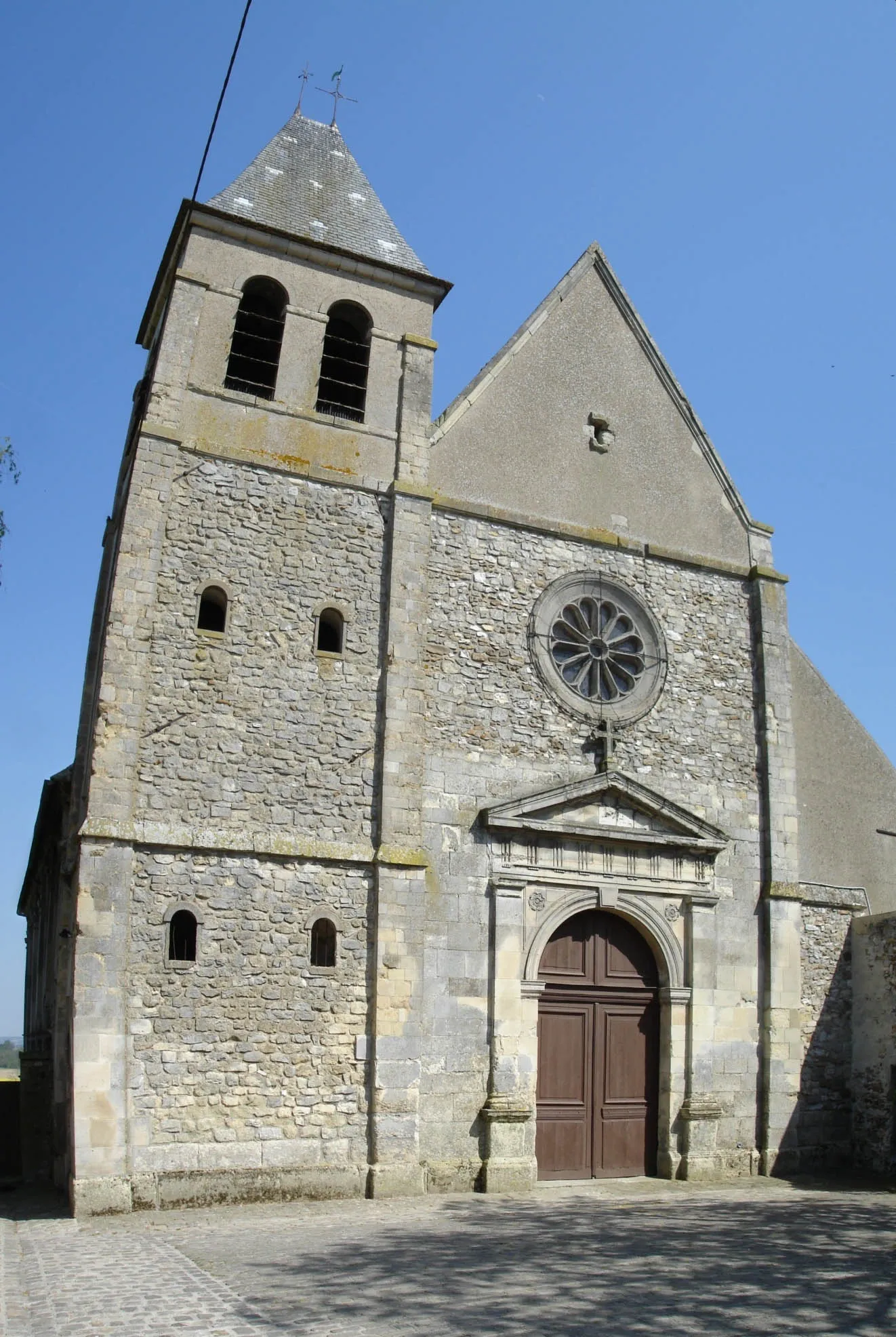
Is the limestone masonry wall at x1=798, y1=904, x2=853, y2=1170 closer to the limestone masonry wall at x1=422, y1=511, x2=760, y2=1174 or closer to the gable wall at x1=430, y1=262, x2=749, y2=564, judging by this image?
the limestone masonry wall at x1=422, y1=511, x2=760, y2=1174

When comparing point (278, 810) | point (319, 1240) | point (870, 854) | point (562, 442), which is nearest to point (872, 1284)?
point (319, 1240)

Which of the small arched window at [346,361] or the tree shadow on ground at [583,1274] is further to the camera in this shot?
the small arched window at [346,361]

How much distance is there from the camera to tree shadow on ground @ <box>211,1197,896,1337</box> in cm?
623

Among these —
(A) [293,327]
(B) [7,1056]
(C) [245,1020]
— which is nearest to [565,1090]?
(C) [245,1020]

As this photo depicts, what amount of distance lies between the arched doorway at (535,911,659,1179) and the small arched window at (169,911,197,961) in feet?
12.8

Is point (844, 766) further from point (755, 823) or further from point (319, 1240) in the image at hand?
point (319, 1240)

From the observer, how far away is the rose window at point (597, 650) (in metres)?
13.7

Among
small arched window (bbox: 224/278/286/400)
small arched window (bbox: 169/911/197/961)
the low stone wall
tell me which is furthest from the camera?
the low stone wall

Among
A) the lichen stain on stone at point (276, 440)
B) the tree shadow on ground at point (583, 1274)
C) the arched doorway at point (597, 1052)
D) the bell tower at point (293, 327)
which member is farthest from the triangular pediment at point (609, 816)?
the lichen stain on stone at point (276, 440)

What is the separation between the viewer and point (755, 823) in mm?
14031

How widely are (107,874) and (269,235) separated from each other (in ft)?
25.2

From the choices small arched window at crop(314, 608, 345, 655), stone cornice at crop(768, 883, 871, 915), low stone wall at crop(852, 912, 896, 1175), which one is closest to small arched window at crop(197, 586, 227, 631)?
small arched window at crop(314, 608, 345, 655)

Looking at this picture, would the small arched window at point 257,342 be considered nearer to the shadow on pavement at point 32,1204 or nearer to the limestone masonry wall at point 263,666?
the limestone masonry wall at point 263,666

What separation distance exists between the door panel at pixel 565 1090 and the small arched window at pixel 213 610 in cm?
541
